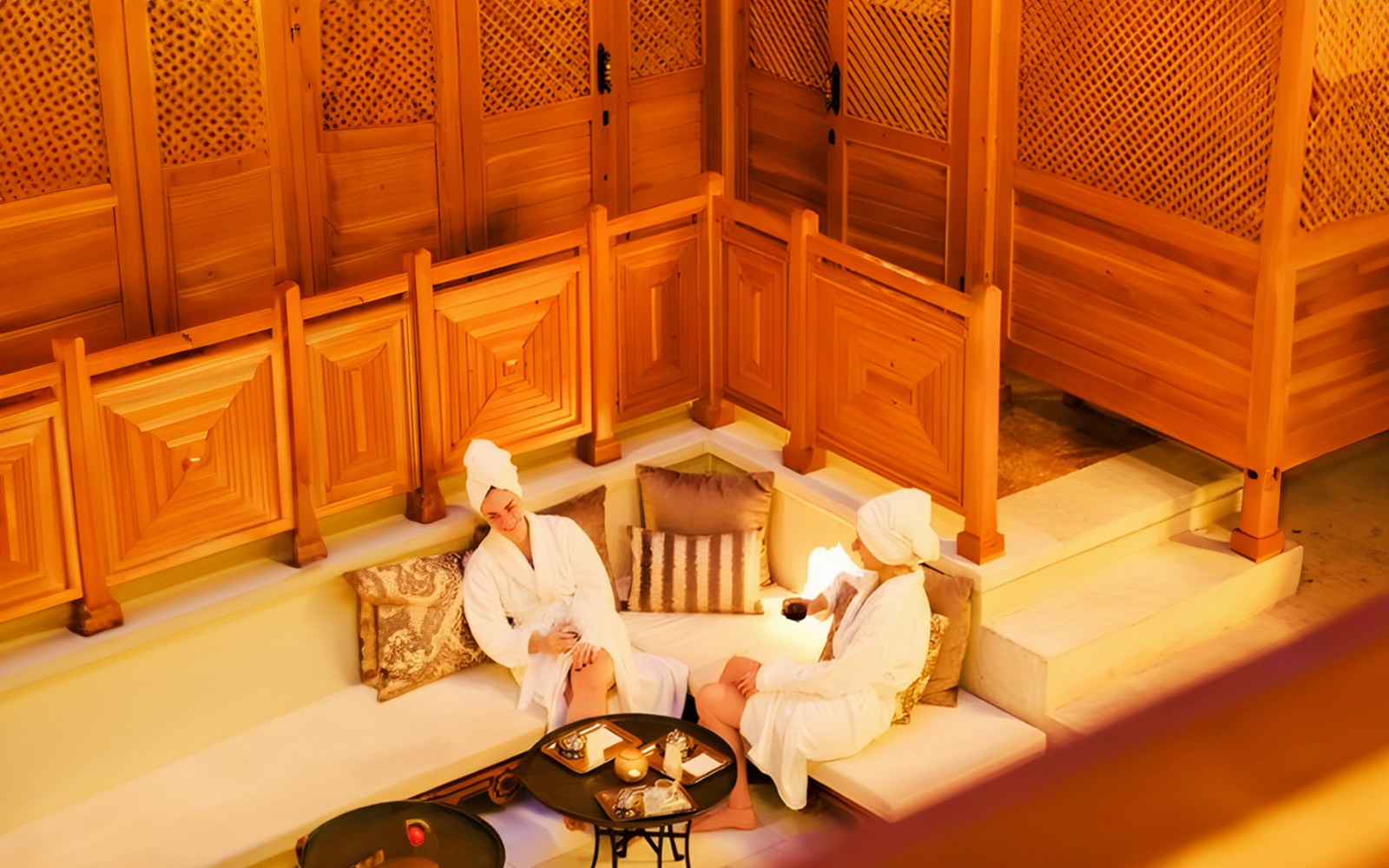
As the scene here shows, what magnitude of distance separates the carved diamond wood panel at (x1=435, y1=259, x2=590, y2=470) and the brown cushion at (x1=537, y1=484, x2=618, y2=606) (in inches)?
10.5

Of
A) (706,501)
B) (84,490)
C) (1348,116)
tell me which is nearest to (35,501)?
(84,490)

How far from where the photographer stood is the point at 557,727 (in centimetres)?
568

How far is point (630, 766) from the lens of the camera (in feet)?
17.1

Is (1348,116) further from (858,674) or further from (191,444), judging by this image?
(191,444)

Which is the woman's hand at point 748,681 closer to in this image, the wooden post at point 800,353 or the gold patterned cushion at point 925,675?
the gold patterned cushion at point 925,675

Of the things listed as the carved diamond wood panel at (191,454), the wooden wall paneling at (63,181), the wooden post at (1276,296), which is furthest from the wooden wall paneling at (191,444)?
the wooden post at (1276,296)

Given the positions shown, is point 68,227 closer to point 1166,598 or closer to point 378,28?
point 378,28

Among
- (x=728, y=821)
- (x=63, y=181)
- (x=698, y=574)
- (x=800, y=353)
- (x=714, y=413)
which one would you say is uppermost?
(x=63, y=181)

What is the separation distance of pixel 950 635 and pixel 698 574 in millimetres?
1080

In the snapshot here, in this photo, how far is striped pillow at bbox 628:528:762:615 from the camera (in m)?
6.41

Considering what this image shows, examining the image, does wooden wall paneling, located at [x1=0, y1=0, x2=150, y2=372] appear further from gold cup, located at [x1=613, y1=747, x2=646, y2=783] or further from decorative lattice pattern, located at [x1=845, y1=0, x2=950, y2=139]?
decorative lattice pattern, located at [x1=845, y1=0, x2=950, y2=139]

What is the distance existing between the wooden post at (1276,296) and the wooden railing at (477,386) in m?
0.92

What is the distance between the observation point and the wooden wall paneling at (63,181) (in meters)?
5.50

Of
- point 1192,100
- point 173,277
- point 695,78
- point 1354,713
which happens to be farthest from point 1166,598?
point 1354,713
